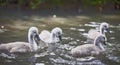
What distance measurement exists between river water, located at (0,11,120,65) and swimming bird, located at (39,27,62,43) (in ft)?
0.71

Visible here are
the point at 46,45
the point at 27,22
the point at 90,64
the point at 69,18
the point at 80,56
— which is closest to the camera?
the point at 90,64

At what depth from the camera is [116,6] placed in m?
18.5

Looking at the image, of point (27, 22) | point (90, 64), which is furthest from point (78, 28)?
point (90, 64)

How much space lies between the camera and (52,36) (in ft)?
40.3

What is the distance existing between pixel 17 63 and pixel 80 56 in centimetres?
176

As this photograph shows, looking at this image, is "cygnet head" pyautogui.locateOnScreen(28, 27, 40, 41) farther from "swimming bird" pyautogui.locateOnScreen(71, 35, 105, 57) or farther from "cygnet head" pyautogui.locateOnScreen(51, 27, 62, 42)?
"swimming bird" pyautogui.locateOnScreen(71, 35, 105, 57)

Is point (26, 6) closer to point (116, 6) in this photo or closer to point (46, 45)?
point (116, 6)

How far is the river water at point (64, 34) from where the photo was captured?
9.97 metres

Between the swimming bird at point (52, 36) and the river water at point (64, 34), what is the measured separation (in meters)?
0.22

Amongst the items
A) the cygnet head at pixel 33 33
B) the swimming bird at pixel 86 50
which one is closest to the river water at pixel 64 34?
the swimming bird at pixel 86 50

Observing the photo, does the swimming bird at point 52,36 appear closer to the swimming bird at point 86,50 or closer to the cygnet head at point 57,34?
the cygnet head at point 57,34

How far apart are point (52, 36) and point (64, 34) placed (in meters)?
0.75

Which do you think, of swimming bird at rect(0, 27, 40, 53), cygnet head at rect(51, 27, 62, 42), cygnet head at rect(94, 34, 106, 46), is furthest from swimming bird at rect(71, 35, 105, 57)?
cygnet head at rect(51, 27, 62, 42)

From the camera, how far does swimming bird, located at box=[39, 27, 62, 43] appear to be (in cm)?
1205
